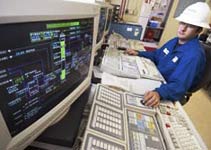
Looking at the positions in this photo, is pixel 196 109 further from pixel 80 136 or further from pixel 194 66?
pixel 80 136

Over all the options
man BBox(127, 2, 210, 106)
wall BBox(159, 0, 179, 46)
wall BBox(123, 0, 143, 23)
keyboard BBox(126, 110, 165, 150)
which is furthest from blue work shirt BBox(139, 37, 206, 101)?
wall BBox(123, 0, 143, 23)

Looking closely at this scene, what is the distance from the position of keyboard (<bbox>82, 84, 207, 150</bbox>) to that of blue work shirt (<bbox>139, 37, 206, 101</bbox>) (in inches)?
6.3

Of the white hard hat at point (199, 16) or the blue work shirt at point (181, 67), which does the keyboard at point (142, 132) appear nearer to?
the blue work shirt at point (181, 67)

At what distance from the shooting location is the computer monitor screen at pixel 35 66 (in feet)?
1.09

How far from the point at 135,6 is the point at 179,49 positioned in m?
2.37

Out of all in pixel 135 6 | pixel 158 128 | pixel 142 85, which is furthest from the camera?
pixel 135 6

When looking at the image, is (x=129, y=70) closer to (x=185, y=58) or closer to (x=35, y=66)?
(x=185, y=58)

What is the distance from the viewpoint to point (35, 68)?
40cm

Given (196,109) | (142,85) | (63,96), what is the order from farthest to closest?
(196,109)
(142,85)
(63,96)

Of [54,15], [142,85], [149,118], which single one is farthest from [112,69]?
[54,15]

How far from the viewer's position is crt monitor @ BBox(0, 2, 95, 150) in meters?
0.33

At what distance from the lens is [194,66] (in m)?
1.21

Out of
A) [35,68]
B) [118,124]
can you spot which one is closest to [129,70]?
[118,124]

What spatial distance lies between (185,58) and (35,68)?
Answer: 1165 mm
